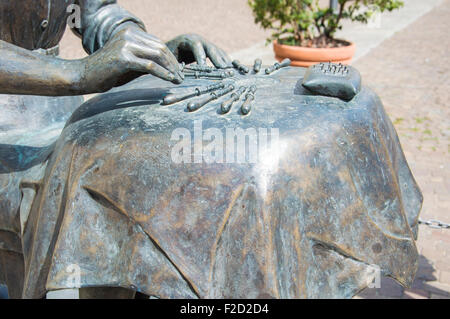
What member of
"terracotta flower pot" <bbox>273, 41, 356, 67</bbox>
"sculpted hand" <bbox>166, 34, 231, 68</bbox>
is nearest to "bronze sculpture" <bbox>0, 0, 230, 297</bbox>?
"sculpted hand" <bbox>166, 34, 231, 68</bbox>

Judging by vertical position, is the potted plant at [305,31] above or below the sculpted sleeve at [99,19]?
above

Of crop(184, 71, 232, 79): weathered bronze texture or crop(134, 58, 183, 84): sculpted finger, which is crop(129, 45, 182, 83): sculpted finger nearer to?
crop(134, 58, 183, 84): sculpted finger

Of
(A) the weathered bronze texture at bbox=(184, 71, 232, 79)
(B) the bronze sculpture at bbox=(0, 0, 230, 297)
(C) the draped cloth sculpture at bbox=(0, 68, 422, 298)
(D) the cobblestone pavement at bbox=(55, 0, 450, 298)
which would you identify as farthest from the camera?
(D) the cobblestone pavement at bbox=(55, 0, 450, 298)

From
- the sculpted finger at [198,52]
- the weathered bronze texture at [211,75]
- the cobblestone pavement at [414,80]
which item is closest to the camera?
the weathered bronze texture at [211,75]

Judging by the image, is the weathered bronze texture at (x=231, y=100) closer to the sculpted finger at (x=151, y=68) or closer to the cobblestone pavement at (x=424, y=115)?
the sculpted finger at (x=151, y=68)

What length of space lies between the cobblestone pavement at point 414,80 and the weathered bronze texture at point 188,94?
1.66m

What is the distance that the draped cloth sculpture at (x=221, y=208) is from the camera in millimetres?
1263

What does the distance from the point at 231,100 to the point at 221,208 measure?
38cm

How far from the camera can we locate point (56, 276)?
135 cm

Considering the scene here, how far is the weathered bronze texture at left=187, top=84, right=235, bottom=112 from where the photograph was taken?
146 centimetres

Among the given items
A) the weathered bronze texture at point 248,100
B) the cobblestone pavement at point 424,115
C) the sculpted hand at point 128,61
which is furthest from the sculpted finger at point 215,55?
the cobblestone pavement at point 424,115

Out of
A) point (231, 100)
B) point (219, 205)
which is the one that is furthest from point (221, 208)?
point (231, 100)

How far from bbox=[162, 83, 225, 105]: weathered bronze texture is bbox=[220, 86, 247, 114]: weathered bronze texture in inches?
2.7

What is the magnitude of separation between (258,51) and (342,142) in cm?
666
